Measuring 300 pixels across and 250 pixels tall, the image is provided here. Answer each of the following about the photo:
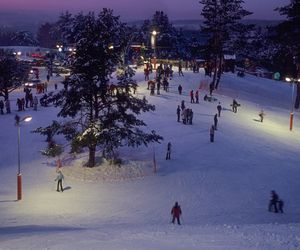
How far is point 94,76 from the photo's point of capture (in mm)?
28891

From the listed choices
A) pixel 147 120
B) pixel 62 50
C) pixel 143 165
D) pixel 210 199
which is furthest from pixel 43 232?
pixel 62 50

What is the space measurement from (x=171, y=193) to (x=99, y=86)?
24.8ft

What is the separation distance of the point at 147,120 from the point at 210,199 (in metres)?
15.2

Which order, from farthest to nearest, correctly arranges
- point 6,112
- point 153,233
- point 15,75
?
point 15,75
point 6,112
point 153,233

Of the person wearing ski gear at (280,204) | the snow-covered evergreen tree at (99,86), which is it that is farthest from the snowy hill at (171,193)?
the snow-covered evergreen tree at (99,86)

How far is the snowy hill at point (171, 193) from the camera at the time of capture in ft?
59.0

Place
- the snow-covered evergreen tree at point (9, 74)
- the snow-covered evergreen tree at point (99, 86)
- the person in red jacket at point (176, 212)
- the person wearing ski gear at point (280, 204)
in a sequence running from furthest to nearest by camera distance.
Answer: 1. the snow-covered evergreen tree at point (9, 74)
2. the snow-covered evergreen tree at point (99, 86)
3. the person wearing ski gear at point (280, 204)
4. the person in red jacket at point (176, 212)

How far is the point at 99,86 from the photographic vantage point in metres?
28.9

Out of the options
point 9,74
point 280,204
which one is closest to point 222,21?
point 9,74

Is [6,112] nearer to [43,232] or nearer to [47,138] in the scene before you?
[47,138]

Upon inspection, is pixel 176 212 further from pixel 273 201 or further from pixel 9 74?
pixel 9 74

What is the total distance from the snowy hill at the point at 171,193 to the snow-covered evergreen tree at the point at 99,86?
2.25 meters

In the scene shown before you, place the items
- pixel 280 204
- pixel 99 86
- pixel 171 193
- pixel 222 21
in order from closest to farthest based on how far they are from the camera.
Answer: pixel 280 204 < pixel 171 193 < pixel 99 86 < pixel 222 21

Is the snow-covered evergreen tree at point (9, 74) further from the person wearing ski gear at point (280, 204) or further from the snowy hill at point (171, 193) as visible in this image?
the person wearing ski gear at point (280, 204)
